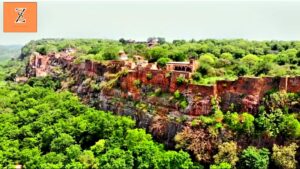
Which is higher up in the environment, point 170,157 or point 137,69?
point 137,69

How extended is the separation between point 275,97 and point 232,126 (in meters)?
4.92

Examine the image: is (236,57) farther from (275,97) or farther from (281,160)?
(281,160)

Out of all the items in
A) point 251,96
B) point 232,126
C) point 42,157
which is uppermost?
point 251,96

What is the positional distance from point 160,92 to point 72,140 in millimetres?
11219

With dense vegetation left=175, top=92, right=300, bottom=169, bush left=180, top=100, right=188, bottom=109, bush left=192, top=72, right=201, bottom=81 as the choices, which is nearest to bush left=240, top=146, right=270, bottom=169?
dense vegetation left=175, top=92, right=300, bottom=169

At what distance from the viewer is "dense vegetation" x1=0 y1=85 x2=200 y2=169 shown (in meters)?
42.6

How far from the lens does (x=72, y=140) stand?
48.0 meters

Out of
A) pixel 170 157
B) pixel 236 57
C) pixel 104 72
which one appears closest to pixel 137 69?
pixel 104 72

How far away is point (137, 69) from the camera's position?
5481cm

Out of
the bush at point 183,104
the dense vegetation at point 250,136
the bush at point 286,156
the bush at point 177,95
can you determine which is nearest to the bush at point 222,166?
the dense vegetation at point 250,136

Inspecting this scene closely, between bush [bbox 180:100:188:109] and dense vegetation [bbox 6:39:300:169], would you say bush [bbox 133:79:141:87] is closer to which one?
dense vegetation [bbox 6:39:300:169]

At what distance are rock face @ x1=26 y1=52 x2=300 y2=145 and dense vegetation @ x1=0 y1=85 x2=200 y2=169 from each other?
6.77 ft

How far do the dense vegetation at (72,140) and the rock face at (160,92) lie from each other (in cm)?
206

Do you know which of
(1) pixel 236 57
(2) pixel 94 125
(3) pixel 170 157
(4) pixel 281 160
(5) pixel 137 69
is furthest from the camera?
(1) pixel 236 57
